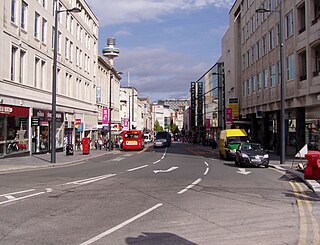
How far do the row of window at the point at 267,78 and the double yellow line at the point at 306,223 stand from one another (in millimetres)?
22539

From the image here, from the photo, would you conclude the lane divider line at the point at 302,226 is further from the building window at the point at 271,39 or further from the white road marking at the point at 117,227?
the building window at the point at 271,39

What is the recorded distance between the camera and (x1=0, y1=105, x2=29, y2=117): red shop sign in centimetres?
2886

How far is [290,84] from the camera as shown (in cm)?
3359

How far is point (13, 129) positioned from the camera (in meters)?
31.4

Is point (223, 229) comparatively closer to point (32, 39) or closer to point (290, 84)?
point (290, 84)

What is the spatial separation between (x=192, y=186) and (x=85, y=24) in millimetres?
45602

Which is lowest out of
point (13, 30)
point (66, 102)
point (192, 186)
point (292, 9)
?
point (192, 186)

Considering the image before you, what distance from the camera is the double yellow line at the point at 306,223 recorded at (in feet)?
23.7

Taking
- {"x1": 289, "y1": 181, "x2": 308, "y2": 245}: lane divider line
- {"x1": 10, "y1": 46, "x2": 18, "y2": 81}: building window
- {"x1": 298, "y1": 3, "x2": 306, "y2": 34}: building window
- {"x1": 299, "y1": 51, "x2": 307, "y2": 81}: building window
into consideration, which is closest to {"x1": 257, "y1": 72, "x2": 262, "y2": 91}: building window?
{"x1": 299, "y1": 51, "x2": 307, "y2": 81}: building window

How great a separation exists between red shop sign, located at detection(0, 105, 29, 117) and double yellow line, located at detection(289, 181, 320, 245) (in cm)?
2204

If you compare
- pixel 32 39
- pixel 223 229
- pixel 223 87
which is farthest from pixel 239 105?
pixel 223 229

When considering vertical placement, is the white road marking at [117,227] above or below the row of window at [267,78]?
below

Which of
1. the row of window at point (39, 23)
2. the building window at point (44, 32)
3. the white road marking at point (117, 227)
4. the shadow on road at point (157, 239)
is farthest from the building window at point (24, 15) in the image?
the shadow on road at point (157, 239)

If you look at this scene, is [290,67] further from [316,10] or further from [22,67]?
[22,67]
